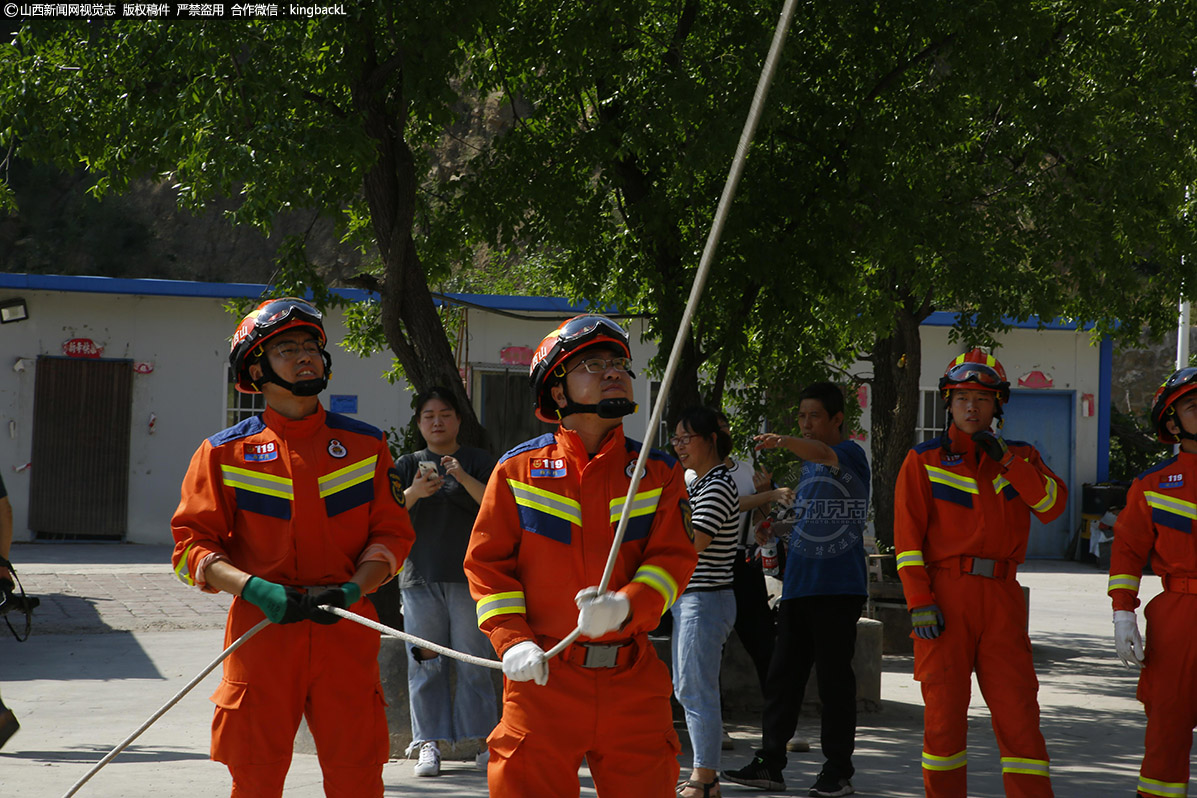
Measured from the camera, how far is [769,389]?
35.5 ft

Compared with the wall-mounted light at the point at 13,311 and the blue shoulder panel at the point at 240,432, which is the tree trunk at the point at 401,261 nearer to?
the blue shoulder panel at the point at 240,432

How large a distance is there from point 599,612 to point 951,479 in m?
2.61

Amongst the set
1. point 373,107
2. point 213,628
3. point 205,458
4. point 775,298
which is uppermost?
point 373,107

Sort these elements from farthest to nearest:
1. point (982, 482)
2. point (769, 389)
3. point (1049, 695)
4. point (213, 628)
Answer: point (213, 628), point (769, 389), point (1049, 695), point (982, 482)

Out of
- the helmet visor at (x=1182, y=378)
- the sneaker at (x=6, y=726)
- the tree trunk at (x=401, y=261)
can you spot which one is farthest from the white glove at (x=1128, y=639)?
the sneaker at (x=6, y=726)

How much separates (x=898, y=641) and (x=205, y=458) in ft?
27.1

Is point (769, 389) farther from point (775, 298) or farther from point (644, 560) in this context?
point (644, 560)

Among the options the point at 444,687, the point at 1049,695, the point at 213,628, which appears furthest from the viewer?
the point at 213,628

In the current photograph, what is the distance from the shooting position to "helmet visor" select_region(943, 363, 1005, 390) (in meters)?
5.41

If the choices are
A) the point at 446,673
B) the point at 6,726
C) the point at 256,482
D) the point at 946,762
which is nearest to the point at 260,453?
the point at 256,482

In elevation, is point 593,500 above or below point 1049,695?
above

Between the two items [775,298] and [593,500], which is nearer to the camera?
[593,500]

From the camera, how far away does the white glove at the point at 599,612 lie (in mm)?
3285

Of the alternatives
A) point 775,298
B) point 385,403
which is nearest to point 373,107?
point 775,298
